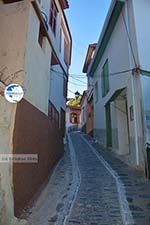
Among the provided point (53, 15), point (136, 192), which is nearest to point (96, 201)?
point (136, 192)

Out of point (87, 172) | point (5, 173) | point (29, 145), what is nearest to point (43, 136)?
point (29, 145)

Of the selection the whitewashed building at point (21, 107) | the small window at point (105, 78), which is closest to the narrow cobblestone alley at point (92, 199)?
the whitewashed building at point (21, 107)

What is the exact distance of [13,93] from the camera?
4.14m

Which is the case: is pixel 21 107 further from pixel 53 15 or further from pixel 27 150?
pixel 53 15

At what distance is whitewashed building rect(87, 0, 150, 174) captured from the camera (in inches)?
293

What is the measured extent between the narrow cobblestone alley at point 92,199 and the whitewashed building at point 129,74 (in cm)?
113

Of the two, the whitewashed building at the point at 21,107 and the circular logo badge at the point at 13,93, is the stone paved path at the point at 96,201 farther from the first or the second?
the circular logo badge at the point at 13,93

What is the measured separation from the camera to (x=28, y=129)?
498 cm

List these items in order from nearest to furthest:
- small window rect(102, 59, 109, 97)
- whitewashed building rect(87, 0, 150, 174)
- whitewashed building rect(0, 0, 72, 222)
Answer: whitewashed building rect(0, 0, 72, 222) < whitewashed building rect(87, 0, 150, 174) < small window rect(102, 59, 109, 97)

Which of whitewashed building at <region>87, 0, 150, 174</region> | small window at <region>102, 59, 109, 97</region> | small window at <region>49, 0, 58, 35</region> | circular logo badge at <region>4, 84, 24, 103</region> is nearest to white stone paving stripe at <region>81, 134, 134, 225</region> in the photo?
whitewashed building at <region>87, 0, 150, 174</region>

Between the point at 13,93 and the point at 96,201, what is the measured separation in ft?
9.74

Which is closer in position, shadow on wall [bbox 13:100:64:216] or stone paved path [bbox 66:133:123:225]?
stone paved path [bbox 66:133:123:225]

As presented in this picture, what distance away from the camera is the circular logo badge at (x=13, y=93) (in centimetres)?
410

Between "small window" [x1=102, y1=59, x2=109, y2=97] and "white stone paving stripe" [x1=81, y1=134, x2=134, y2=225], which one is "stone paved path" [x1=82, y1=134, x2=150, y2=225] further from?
"small window" [x1=102, y1=59, x2=109, y2=97]
